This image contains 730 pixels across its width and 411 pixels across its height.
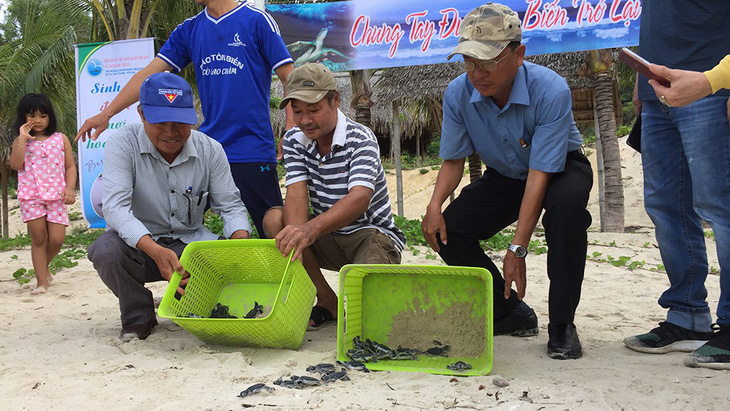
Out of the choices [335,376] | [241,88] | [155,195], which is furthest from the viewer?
[241,88]

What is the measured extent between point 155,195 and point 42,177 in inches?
79.0

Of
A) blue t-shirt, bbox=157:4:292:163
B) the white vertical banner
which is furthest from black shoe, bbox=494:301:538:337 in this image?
the white vertical banner

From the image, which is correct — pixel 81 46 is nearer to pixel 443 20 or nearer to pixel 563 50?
pixel 443 20

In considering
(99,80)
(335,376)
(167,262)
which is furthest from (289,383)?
(99,80)

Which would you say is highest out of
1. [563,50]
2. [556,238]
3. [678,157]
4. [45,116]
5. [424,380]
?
[563,50]

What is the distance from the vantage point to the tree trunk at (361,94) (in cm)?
979

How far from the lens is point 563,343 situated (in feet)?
8.20

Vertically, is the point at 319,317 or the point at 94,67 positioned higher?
the point at 94,67

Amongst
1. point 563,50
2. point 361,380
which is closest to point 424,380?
point 361,380

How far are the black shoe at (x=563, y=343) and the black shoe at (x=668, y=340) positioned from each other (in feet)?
0.87

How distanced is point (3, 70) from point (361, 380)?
12350 millimetres

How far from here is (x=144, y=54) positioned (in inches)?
284

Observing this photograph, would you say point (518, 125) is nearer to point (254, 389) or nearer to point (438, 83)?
point (254, 389)

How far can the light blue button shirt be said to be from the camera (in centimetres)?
276
